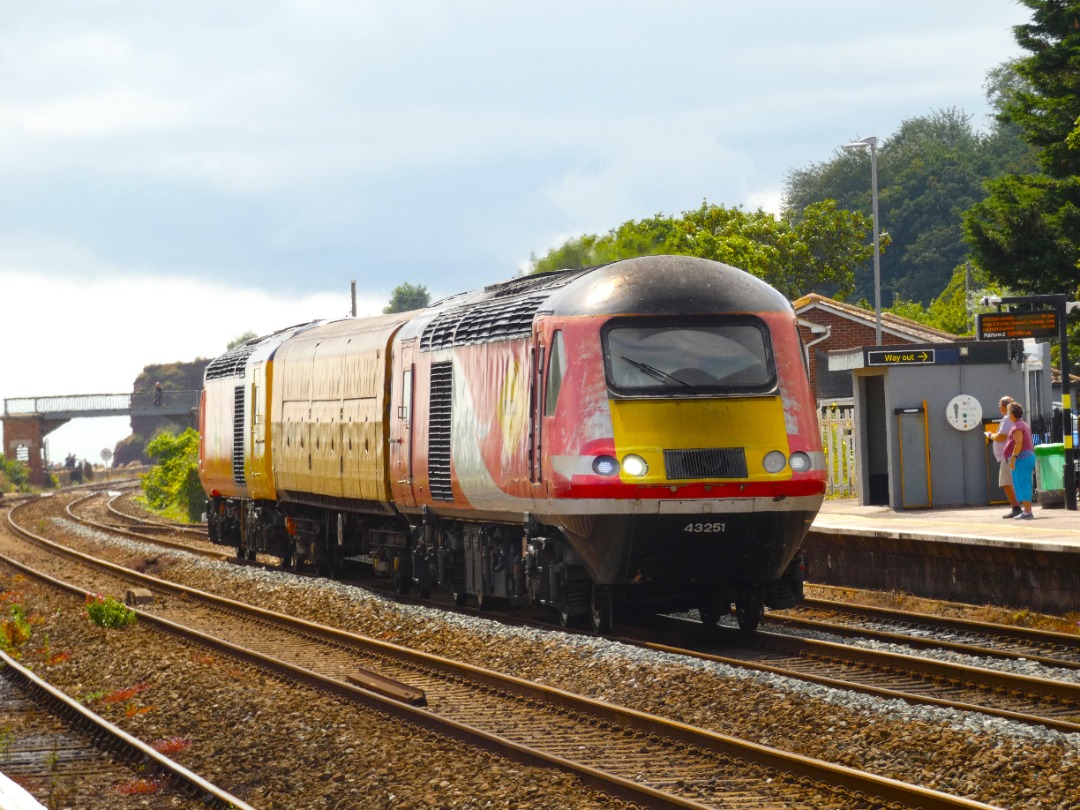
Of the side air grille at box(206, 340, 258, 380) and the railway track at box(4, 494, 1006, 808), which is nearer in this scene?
the railway track at box(4, 494, 1006, 808)

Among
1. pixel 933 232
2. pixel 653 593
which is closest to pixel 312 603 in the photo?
pixel 653 593

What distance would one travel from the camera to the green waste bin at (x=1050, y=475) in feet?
74.3

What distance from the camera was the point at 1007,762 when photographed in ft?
29.1

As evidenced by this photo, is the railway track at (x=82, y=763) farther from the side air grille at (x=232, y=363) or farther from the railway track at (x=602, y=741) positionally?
the side air grille at (x=232, y=363)

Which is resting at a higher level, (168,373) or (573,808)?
(168,373)

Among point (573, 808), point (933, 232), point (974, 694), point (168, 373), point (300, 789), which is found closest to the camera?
point (573, 808)

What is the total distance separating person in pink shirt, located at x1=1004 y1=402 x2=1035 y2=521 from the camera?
2070 centimetres

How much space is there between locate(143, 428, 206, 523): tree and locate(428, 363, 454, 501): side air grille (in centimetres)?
3309

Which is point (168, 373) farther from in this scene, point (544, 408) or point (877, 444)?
point (544, 408)

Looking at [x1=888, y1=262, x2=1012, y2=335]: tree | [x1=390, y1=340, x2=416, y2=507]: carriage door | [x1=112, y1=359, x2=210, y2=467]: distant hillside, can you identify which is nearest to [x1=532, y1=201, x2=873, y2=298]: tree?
[x1=888, y1=262, x2=1012, y2=335]: tree

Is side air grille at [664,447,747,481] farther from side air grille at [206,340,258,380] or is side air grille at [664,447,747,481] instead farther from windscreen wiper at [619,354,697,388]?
side air grille at [206,340,258,380]

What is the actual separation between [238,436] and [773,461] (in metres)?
14.7

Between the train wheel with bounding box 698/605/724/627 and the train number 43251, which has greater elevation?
the train number 43251

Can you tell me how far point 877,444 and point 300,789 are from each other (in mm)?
17083
